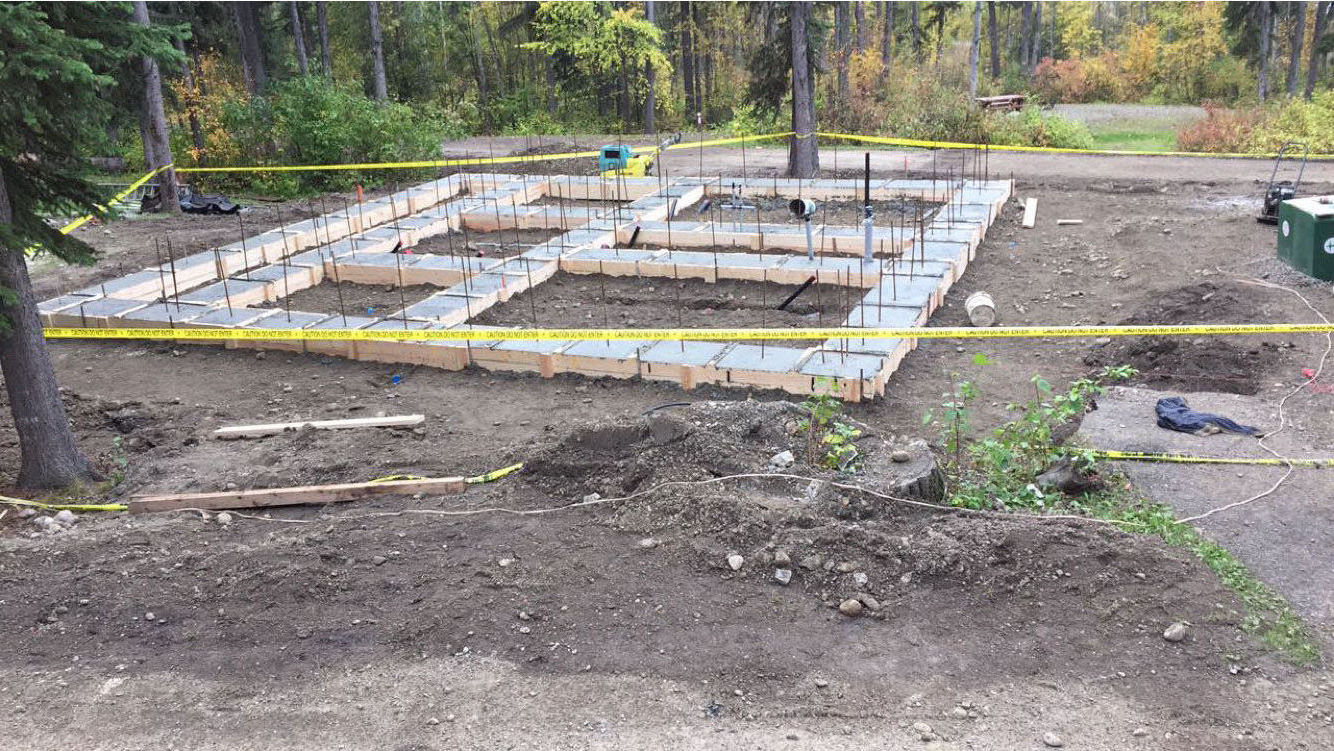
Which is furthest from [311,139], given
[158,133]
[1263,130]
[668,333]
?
[1263,130]

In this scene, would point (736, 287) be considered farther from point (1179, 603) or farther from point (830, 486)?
point (1179, 603)

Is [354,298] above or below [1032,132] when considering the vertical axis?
below

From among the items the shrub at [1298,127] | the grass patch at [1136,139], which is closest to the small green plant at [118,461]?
the shrub at [1298,127]

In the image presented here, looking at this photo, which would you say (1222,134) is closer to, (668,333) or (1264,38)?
(1264,38)

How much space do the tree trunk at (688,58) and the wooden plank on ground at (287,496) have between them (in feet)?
86.2

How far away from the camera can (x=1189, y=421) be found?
665cm

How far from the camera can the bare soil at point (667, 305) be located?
1039 centimetres

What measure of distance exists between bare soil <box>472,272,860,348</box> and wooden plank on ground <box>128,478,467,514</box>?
13.3 ft

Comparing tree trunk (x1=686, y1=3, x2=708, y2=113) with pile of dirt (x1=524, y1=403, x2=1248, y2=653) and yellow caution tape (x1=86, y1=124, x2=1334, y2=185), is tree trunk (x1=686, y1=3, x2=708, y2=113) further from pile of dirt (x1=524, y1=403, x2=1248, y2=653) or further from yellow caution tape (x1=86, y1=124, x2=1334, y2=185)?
pile of dirt (x1=524, y1=403, x2=1248, y2=653)

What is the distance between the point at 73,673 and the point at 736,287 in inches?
312

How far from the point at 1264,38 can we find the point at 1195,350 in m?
24.8

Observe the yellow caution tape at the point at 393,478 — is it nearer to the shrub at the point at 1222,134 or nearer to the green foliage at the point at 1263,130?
the green foliage at the point at 1263,130

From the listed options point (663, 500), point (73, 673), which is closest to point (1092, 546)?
point (663, 500)

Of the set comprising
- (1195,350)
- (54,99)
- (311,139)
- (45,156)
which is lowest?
(1195,350)
